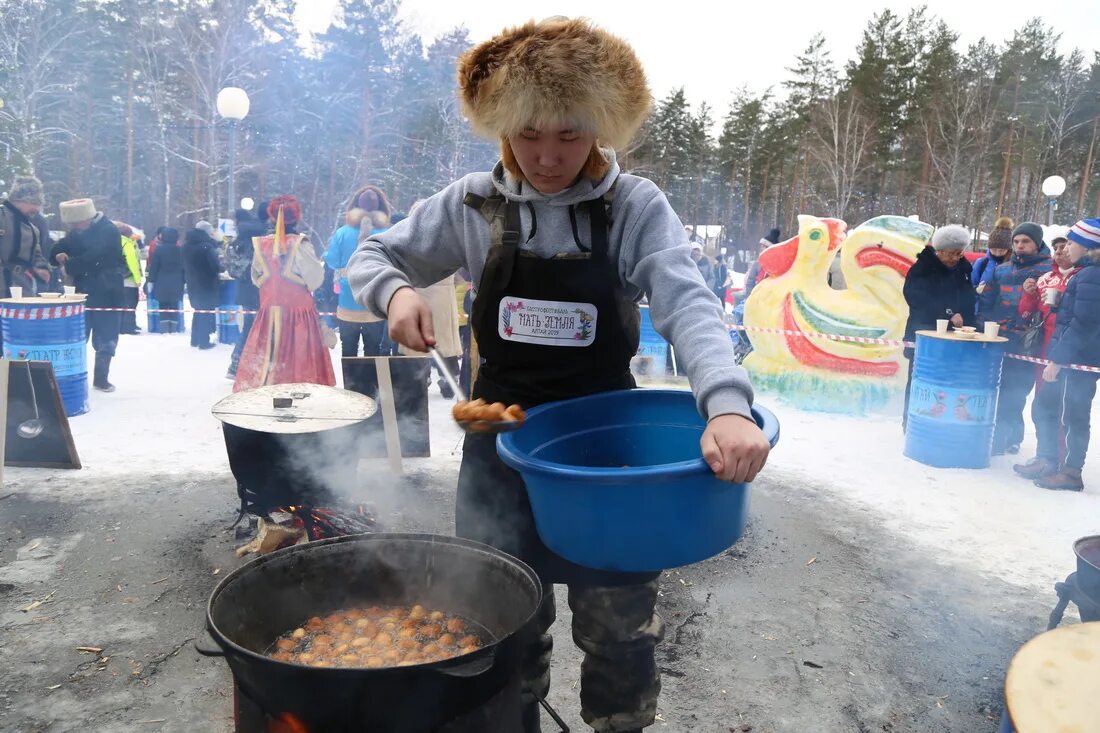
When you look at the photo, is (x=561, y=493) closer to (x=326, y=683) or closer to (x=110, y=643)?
(x=326, y=683)

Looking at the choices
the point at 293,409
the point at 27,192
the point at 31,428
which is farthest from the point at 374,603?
the point at 27,192

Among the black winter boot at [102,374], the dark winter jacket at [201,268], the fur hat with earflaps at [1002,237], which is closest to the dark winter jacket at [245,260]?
the dark winter jacket at [201,268]

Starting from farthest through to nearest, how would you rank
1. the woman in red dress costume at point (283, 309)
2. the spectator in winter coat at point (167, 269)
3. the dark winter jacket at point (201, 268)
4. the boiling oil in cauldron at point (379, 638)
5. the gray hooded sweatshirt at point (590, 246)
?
the spectator in winter coat at point (167, 269) < the dark winter jacket at point (201, 268) < the woman in red dress costume at point (283, 309) < the boiling oil in cauldron at point (379, 638) < the gray hooded sweatshirt at point (590, 246)

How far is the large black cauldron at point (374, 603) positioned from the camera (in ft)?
4.58

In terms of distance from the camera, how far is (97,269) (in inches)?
314

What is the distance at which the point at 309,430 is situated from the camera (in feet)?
11.8

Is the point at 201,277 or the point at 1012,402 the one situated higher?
the point at 201,277

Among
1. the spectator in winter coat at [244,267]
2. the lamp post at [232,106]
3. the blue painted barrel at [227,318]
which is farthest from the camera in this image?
the blue painted barrel at [227,318]

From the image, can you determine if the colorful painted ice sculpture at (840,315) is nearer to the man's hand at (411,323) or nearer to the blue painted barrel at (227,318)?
the man's hand at (411,323)

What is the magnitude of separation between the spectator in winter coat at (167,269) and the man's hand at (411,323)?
10.5 metres

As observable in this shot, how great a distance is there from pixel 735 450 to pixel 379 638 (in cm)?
116

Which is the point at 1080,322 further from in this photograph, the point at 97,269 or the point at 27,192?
the point at 27,192

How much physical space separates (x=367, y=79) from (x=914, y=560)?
1653cm

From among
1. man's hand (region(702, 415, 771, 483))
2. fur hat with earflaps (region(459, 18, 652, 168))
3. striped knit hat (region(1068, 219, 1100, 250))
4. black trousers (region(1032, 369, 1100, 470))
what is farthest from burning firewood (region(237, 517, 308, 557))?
striped knit hat (region(1068, 219, 1100, 250))
